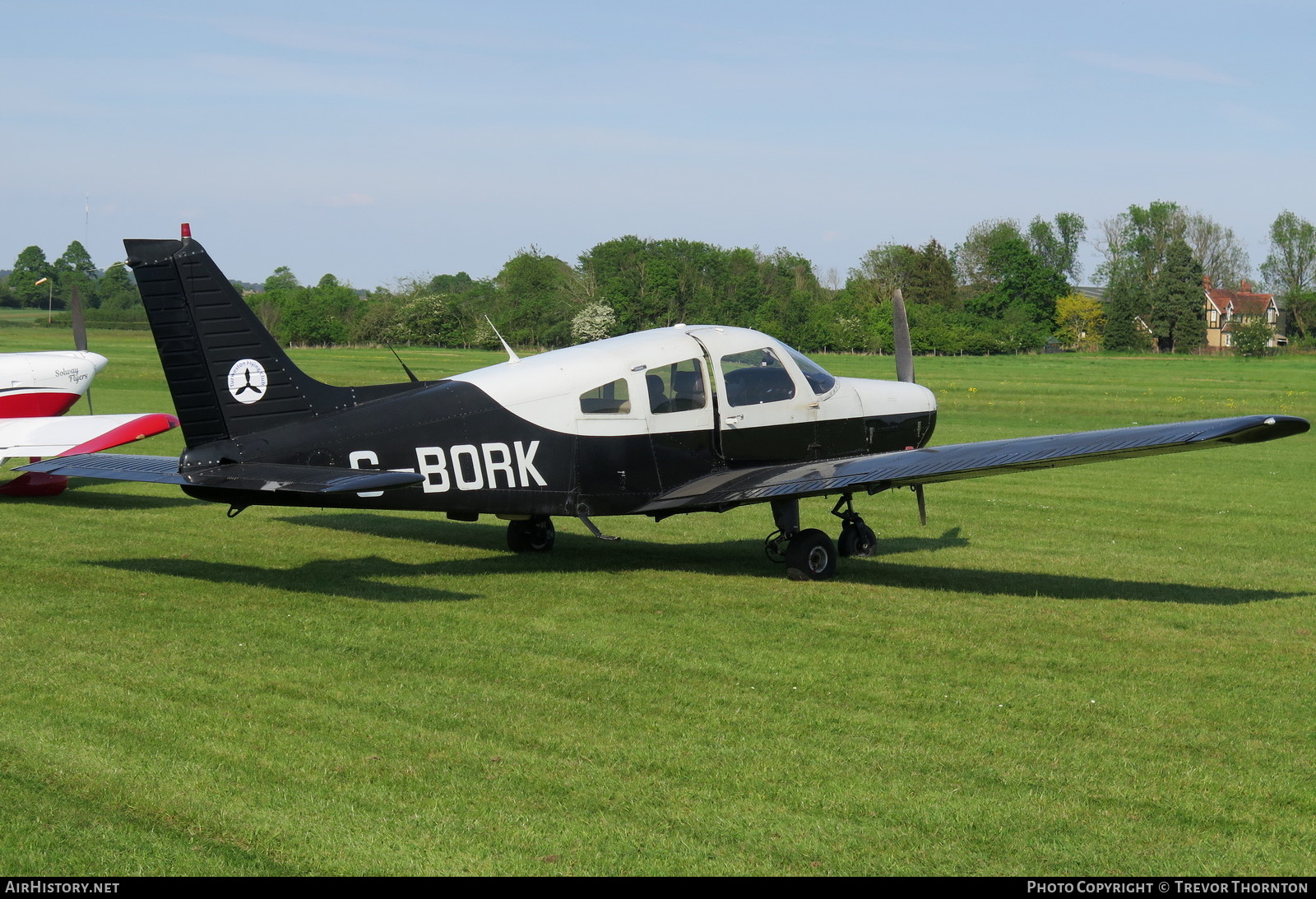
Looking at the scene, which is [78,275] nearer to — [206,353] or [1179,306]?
[1179,306]

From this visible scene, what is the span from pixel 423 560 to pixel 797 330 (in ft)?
163

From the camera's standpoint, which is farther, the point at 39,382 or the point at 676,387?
the point at 39,382

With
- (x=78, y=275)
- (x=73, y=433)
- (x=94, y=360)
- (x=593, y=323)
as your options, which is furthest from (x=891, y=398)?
(x=78, y=275)

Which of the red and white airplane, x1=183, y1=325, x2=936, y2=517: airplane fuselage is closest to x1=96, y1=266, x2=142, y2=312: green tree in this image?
the red and white airplane

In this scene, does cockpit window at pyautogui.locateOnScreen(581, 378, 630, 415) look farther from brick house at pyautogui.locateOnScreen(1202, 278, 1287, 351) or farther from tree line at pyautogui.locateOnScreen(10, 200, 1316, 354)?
brick house at pyautogui.locateOnScreen(1202, 278, 1287, 351)

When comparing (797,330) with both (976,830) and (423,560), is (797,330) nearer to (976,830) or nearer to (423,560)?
(423,560)

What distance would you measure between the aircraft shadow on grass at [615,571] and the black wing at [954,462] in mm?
932

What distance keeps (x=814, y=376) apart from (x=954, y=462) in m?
2.37

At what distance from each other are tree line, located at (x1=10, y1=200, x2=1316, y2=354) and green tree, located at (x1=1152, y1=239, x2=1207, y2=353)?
0.13 metres

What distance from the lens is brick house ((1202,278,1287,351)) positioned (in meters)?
117

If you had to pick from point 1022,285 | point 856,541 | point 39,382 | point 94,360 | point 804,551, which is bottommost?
point 856,541

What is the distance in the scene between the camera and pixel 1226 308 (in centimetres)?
11850

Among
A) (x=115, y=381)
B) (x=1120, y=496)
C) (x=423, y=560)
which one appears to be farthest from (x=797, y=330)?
(x=423, y=560)

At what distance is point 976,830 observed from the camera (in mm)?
5441
